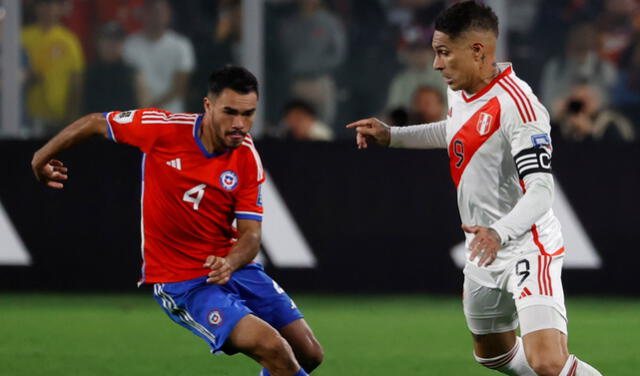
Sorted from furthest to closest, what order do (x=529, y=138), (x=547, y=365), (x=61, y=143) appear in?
(x=61, y=143) → (x=529, y=138) → (x=547, y=365)

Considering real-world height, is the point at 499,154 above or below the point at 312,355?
above

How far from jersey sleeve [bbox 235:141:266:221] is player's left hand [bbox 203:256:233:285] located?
378 millimetres

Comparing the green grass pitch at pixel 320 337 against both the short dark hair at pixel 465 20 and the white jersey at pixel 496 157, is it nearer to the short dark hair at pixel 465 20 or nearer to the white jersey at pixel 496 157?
the white jersey at pixel 496 157

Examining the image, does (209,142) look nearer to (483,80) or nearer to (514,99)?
(483,80)

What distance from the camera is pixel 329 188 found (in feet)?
35.0

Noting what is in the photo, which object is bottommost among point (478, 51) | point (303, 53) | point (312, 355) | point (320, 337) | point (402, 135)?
point (320, 337)

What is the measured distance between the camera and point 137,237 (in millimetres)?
10641

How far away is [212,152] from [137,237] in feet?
15.2

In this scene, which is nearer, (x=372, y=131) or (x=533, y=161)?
(x=533, y=161)

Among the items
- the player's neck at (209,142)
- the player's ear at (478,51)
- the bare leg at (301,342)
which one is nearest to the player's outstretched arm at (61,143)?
the player's neck at (209,142)

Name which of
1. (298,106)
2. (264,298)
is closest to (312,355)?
(264,298)

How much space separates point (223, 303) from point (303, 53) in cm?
659

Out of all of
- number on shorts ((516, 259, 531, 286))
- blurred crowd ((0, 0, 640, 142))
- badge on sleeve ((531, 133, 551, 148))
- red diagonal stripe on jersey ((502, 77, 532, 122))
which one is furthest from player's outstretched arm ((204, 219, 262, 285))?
blurred crowd ((0, 0, 640, 142))

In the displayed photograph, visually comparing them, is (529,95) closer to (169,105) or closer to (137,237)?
(137,237)
